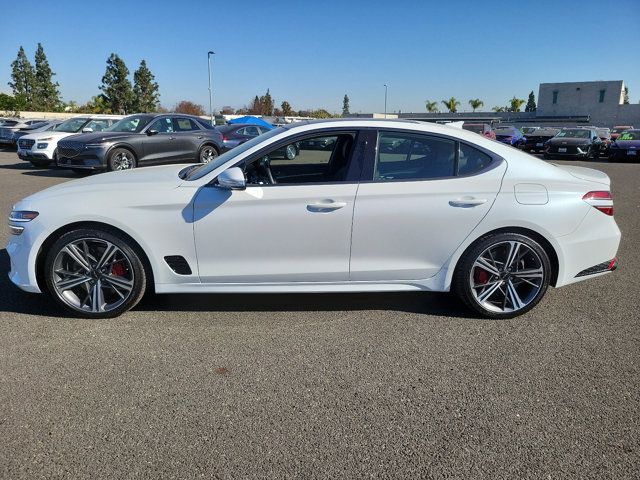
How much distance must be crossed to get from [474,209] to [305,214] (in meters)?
1.31

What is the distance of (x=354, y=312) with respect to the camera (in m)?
3.99

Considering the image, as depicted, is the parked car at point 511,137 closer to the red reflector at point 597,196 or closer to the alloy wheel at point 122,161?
the alloy wheel at point 122,161

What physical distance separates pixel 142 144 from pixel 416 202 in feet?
33.0

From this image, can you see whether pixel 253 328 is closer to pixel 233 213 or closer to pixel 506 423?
pixel 233 213

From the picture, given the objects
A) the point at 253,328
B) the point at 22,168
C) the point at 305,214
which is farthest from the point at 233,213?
the point at 22,168

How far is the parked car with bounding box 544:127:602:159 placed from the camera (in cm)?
2158

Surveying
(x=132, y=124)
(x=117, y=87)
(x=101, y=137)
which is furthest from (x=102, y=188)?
(x=117, y=87)

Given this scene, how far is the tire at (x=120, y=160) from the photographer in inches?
450

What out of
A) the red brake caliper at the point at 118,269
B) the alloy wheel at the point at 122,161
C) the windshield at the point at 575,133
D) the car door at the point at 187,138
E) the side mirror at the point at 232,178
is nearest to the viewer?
the side mirror at the point at 232,178

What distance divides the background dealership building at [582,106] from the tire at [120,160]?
5336 centimetres

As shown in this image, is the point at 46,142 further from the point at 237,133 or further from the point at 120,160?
the point at 237,133

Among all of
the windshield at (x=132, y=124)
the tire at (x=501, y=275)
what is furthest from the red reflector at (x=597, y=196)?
the windshield at (x=132, y=124)

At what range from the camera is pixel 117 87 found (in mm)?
66000

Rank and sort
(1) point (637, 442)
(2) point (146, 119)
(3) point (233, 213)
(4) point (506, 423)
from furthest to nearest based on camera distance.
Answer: (2) point (146, 119) < (3) point (233, 213) < (4) point (506, 423) < (1) point (637, 442)
